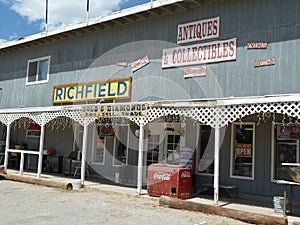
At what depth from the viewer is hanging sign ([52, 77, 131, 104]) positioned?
12.5 meters

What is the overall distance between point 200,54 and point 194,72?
23.1 inches

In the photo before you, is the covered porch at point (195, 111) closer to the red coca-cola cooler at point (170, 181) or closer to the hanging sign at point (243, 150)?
the red coca-cola cooler at point (170, 181)

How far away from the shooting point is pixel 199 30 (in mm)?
10891

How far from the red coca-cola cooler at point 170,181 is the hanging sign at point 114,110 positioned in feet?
5.88

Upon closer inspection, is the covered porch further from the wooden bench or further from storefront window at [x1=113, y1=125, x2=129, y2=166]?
the wooden bench

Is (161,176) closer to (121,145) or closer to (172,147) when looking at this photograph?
(172,147)

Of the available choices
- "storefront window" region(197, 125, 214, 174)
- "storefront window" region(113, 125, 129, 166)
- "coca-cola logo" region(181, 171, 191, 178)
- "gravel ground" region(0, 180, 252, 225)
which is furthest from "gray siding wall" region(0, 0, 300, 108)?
"gravel ground" region(0, 180, 252, 225)

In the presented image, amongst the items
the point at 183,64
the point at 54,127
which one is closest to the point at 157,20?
the point at 183,64

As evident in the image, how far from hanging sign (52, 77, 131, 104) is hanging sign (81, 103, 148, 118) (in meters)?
0.96

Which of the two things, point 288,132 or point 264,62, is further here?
point 288,132

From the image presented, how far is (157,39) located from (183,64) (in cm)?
151

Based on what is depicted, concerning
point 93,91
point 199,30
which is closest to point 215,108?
point 199,30

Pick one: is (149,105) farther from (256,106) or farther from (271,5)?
(271,5)

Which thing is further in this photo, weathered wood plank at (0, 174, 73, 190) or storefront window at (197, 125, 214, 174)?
storefront window at (197, 125, 214, 174)
